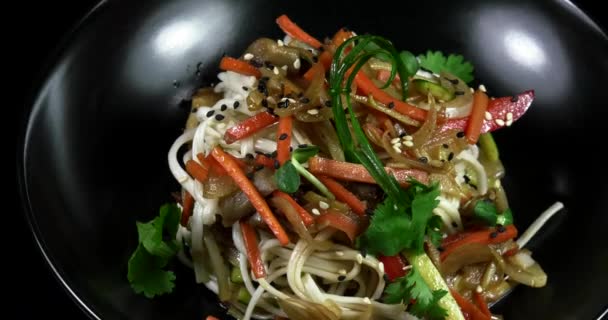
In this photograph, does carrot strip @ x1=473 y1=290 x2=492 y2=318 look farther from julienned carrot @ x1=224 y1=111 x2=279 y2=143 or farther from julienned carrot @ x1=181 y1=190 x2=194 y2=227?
julienned carrot @ x1=181 y1=190 x2=194 y2=227

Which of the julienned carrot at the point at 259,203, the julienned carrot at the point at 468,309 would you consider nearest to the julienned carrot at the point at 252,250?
the julienned carrot at the point at 259,203

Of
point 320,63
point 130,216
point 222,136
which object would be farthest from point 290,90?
point 130,216

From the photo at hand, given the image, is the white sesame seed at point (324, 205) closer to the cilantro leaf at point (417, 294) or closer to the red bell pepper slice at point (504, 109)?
the cilantro leaf at point (417, 294)

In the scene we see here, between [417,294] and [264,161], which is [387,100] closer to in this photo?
[264,161]

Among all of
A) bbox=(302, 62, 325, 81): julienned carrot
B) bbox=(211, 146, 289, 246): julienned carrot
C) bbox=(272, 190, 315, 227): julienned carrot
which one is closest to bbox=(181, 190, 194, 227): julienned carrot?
bbox=(211, 146, 289, 246): julienned carrot

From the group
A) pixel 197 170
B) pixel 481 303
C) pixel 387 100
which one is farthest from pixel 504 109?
pixel 197 170
